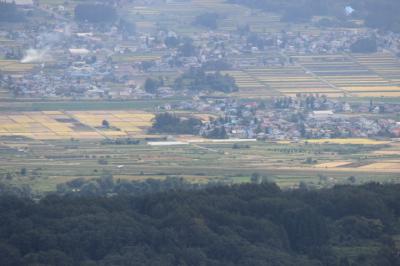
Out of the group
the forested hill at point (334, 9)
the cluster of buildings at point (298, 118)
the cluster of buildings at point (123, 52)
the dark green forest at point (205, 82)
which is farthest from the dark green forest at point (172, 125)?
the forested hill at point (334, 9)

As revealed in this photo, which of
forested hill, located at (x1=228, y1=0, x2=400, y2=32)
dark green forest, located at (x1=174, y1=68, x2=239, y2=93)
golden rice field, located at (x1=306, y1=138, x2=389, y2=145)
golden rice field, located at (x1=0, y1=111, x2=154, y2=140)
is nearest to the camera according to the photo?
golden rice field, located at (x1=0, y1=111, x2=154, y2=140)

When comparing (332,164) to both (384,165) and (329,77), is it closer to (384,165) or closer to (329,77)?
(384,165)

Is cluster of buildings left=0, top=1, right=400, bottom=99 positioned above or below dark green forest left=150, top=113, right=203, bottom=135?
below

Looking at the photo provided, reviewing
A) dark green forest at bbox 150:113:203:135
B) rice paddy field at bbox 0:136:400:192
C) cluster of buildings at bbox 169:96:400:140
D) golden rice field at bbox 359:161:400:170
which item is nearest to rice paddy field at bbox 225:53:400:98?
cluster of buildings at bbox 169:96:400:140

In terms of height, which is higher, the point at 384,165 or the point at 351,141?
the point at 384,165

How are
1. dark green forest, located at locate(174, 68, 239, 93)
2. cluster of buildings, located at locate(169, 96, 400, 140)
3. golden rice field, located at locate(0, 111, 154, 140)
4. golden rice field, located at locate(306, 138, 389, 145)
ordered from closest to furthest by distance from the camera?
golden rice field, located at locate(0, 111, 154, 140) < golden rice field, located at locate(306, 138, 389, 145) < cluster of buildings, located at locate(169, 96, 400, 140) < dark green forest, located at locate(174, 68, 239, 93)

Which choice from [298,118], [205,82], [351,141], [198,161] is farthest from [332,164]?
[205,82]

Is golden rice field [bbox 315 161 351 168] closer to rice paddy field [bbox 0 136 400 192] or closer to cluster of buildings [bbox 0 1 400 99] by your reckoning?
rice paddy field [bbox 0 136 400 192]
